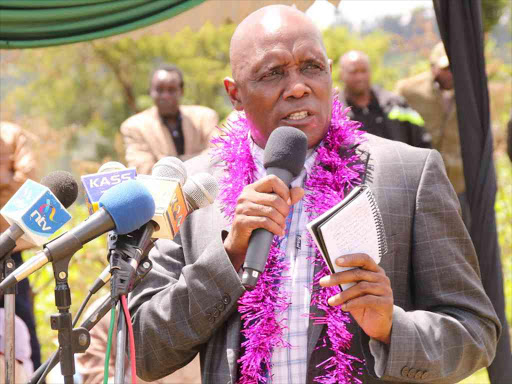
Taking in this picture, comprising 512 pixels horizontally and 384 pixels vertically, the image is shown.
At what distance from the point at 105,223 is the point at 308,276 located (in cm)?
82

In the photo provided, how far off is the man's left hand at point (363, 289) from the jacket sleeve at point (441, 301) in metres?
0.15

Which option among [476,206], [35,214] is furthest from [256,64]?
[476,206]

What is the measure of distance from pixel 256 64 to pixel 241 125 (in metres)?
0.28

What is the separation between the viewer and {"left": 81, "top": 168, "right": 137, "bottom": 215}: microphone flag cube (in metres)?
2.14

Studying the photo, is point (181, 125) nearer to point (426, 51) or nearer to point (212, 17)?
point (212, 17)

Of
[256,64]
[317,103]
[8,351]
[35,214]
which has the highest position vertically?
[256,64]

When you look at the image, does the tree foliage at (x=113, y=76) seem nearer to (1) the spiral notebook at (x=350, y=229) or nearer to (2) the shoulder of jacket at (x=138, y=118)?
(2) the shoulder of jacket at (x=138, y=118)

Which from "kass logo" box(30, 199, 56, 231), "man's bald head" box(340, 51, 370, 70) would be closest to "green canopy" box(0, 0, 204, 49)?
"kass logo" box(30, 199, 56, 231)

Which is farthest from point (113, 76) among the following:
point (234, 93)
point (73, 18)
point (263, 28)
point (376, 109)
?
point (263, 28)

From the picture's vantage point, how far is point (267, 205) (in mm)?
2023

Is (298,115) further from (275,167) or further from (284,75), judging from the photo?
(275,167)

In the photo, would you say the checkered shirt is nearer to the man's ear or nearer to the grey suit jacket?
the grey suit jacket

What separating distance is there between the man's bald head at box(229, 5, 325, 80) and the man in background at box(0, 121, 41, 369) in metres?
2.43

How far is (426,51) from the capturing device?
50.8 ft
